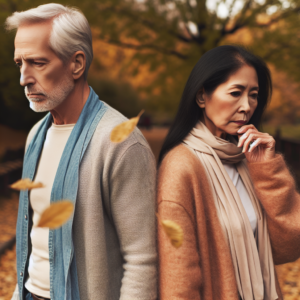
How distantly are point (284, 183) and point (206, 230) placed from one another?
19.6 inches

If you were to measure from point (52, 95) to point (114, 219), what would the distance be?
669mm

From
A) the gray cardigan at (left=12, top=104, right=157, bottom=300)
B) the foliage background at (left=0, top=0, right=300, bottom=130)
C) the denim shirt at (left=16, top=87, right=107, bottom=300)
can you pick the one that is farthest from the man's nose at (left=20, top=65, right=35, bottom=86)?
the foliage background at (left=0, top=0, right=300, bottom=130)

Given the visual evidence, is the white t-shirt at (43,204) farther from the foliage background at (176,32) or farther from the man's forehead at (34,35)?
the foliage background at (176,32)

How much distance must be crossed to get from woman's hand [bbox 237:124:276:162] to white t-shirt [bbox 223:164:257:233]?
5.9 inches

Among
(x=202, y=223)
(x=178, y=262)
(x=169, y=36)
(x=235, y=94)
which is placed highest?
(x=235, y=94)

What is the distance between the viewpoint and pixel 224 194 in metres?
1.94

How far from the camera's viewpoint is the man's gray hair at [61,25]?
1.70m

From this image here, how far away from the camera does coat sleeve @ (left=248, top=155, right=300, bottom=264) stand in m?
1.92

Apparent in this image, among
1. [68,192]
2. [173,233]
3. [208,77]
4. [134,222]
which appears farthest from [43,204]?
[208,77]

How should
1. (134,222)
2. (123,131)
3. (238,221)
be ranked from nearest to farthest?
1. (123,131)
2. (134,222)
3. (238,221)

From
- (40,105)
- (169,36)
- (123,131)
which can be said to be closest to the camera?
(123,131)

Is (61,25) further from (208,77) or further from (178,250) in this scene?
(178,250)

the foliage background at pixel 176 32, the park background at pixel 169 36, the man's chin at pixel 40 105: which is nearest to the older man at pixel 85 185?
the man's chin at pixel 40 105

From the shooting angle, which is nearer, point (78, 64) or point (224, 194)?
point (78, 64)
